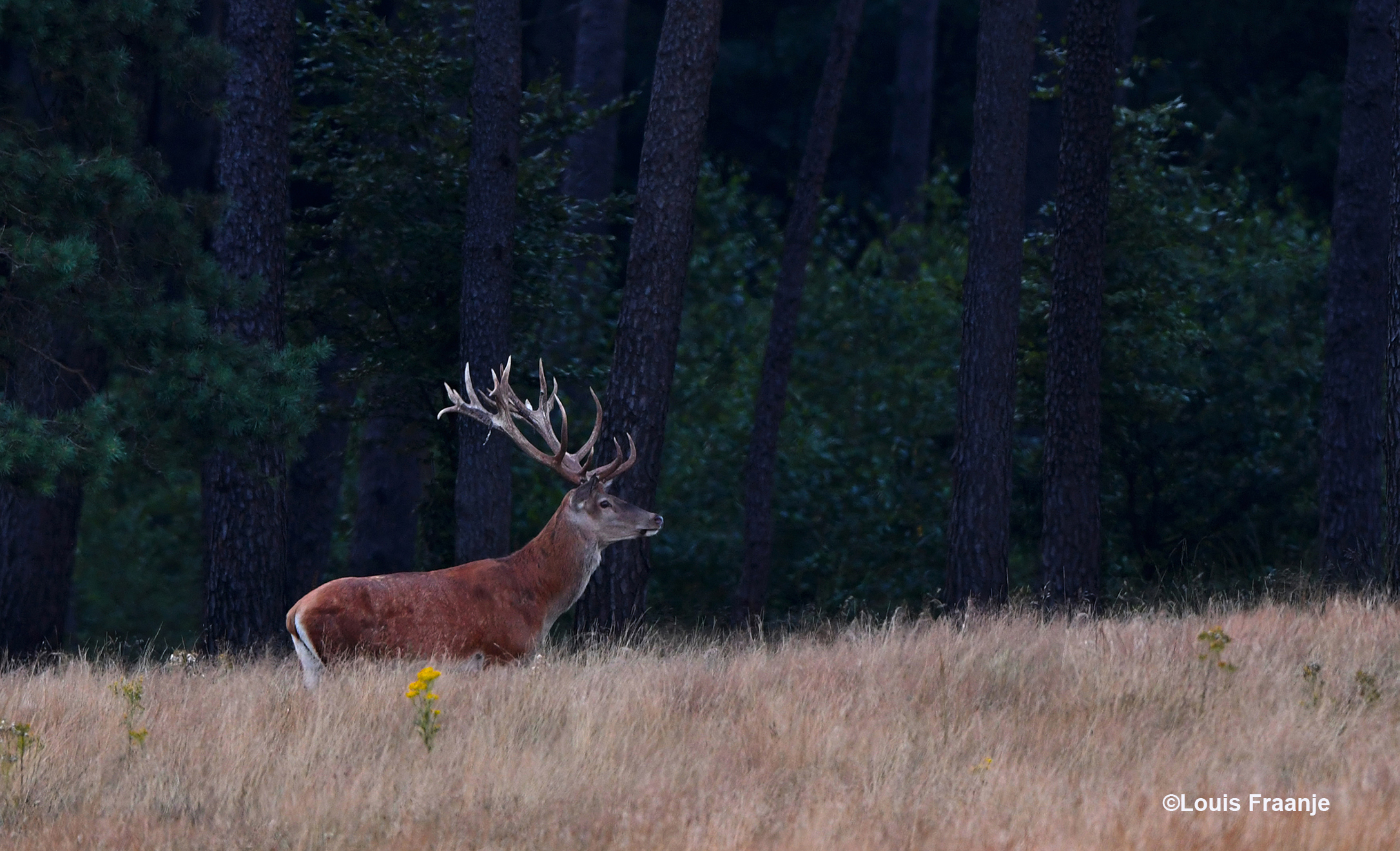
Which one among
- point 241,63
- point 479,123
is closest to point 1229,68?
point 479,123

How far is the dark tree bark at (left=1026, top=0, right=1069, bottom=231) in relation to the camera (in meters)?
20.2

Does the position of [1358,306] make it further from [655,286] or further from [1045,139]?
[1045,139]

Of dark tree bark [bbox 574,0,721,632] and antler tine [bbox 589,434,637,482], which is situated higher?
dark tree bark [bbox 574,0,721,632]

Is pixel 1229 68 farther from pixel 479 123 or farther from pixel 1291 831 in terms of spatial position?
pixel 1291 831

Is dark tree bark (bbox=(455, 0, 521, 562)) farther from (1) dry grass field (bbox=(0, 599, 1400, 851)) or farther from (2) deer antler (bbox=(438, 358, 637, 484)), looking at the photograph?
(1) dry grass field (bbox=(0, 599, 1400, 851))

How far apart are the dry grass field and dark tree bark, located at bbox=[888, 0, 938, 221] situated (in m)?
17.3

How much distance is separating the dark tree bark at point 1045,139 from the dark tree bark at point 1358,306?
5.72 m

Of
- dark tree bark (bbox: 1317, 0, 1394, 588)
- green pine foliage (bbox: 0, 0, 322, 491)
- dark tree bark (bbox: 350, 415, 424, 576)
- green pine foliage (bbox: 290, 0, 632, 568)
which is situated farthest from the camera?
dark tree bark (bbox: 350, 415, 424, 576)

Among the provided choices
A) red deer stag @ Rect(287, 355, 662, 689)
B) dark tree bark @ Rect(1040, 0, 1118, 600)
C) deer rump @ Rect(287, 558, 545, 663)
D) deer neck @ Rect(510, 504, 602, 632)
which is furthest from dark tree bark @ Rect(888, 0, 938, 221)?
deer rump @ Rect(287, 558, 545, 663)

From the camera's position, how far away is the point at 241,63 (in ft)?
37.2

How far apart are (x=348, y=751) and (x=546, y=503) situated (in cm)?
1092

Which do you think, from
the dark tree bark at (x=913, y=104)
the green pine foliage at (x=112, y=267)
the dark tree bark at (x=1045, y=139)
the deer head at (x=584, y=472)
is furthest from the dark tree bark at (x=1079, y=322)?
the dark tree bark at (x=913, y=104)

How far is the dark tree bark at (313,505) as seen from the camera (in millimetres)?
16312

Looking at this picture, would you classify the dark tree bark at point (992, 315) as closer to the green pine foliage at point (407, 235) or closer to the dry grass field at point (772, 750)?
the dry grass field at point (772, 750)
